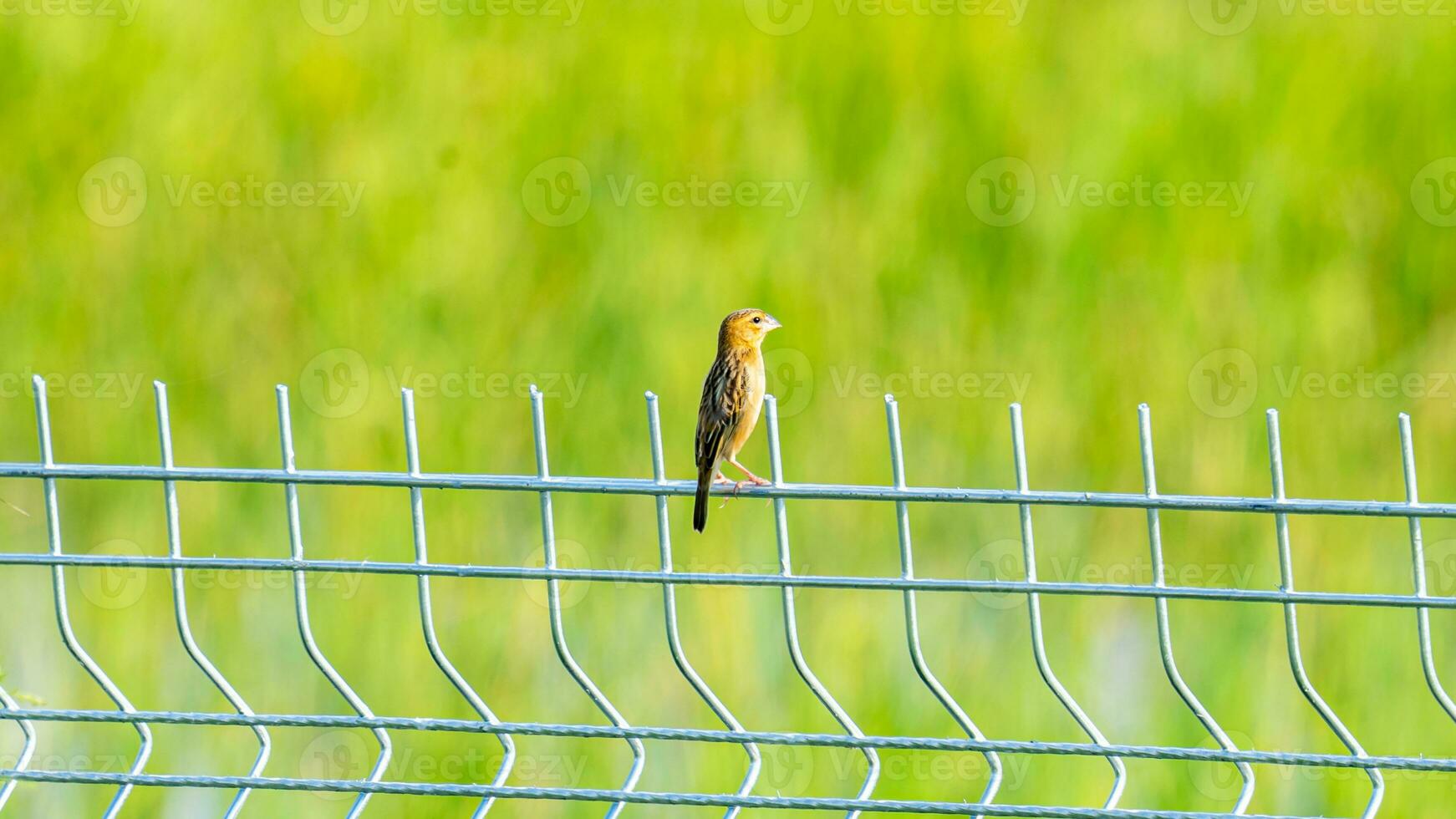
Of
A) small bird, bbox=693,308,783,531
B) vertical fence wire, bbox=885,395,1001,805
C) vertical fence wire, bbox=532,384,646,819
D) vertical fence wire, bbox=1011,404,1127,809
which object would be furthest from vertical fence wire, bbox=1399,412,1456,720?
small bird, bbox=693,308,783,531

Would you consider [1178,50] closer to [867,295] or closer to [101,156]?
[867,295]

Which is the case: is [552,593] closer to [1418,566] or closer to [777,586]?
[777,586]

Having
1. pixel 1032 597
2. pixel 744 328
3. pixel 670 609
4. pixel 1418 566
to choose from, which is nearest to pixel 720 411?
pixel 744 328

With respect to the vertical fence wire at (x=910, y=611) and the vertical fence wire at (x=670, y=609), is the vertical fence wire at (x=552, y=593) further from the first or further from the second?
the vertical fence wire at (x=910, y=611)

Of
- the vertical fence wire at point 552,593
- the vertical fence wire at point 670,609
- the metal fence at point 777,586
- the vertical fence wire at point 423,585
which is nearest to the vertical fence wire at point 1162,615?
the metal fence at point 777,586

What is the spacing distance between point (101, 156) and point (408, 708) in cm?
330

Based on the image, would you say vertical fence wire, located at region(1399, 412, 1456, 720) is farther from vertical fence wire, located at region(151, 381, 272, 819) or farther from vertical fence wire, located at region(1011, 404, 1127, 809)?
vertical fence wire, located at region(151, 381, 272, 819)

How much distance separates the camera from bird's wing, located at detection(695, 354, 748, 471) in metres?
4.73

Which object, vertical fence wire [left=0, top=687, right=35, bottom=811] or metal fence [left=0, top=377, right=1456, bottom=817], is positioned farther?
vertical fence wire [left=0, top=687, right=35, bottom=811]

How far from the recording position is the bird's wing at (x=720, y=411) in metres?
4.73

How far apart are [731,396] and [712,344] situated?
184 cm

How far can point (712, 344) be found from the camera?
22.0 ft

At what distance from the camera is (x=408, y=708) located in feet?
18.2

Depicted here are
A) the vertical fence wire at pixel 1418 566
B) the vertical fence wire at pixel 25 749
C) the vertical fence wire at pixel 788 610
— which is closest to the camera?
the vertical fence wire at pixel 1418 566
